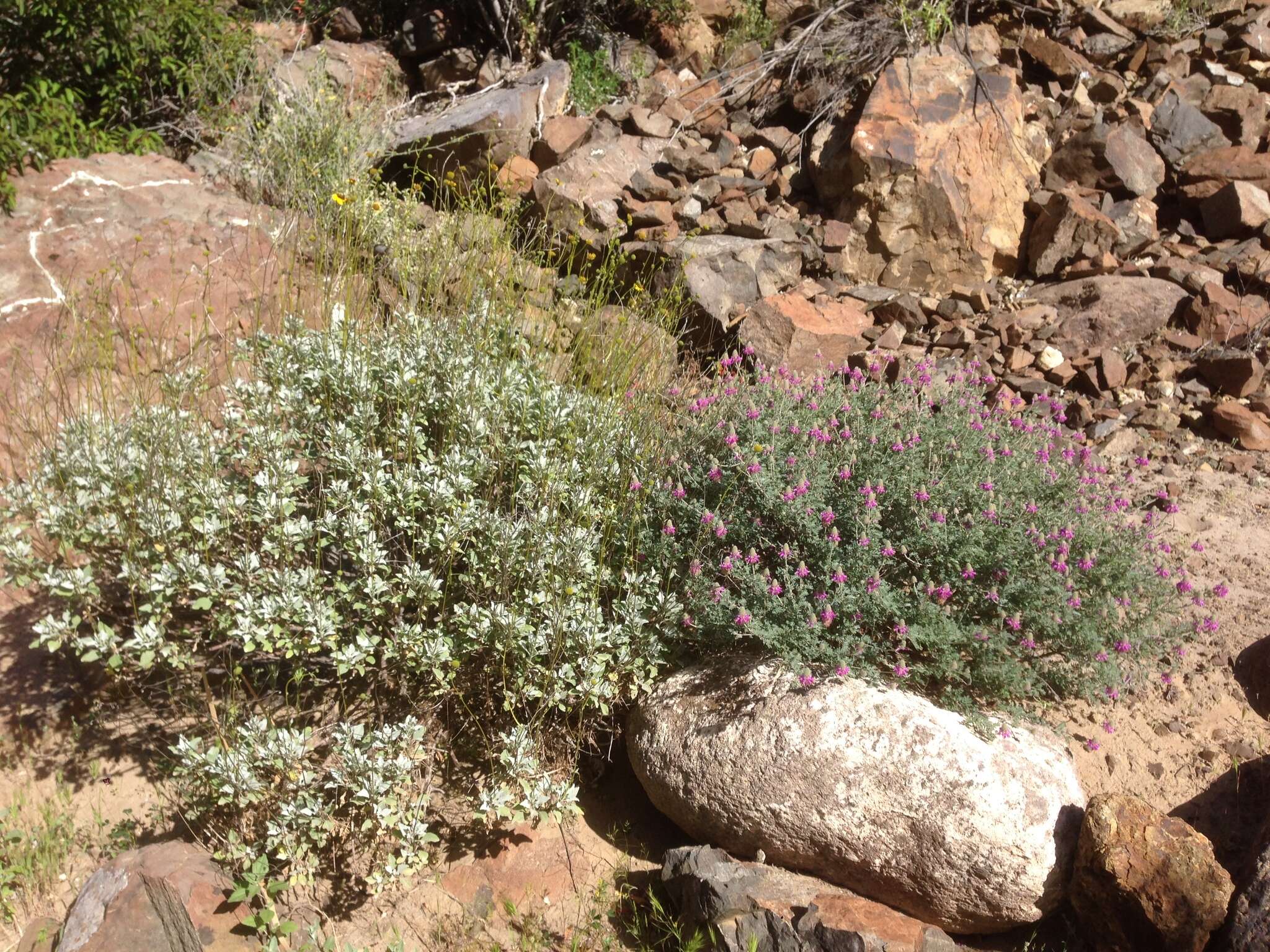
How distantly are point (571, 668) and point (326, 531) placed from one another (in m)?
0.97

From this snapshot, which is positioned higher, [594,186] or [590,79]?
[590,79]

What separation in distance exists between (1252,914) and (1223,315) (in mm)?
3891

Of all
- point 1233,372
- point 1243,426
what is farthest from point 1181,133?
point 1243,426

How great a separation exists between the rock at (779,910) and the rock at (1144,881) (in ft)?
1.49

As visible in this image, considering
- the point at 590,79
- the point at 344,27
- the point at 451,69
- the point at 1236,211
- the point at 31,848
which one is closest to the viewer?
the point at 31,848

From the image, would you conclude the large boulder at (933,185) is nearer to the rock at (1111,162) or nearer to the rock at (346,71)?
the rock at (1111,162)

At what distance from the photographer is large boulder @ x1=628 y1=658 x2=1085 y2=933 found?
2.97 m

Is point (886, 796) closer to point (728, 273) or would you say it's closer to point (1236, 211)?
point (728, 273)

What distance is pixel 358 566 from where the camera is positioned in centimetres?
345

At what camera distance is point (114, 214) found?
537 centimetres

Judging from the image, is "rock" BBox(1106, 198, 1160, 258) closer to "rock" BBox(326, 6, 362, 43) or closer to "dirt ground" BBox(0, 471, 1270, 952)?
"dirt ground" BBox(0, 471, 1270, 952)

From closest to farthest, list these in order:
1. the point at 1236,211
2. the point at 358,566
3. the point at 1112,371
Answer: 1. the point at 358,566
2. the point at 1112,371
3. the point at 1236,211

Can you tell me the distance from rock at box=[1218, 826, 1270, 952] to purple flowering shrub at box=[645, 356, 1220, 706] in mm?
658

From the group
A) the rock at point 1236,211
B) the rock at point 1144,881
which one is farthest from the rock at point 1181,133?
the rock at point 1144,881
